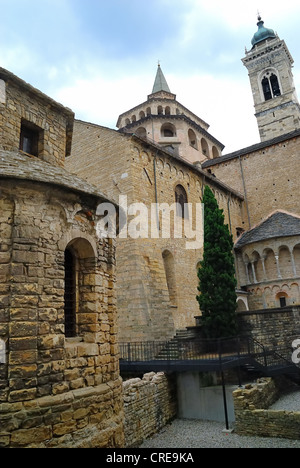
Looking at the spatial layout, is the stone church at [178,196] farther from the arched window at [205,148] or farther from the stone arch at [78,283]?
the stone arch at [78,283]

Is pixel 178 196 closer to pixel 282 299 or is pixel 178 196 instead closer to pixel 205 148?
pixel 282 299

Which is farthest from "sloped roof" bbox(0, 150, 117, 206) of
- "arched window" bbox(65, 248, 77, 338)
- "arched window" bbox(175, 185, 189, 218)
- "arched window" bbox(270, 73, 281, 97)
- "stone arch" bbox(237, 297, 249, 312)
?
"arched window" bbox(270, 73, 281, 97)

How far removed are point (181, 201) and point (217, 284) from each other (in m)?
6.20

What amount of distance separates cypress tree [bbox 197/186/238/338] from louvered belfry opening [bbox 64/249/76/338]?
31.8 feet

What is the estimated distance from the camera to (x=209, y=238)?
54.9 ft

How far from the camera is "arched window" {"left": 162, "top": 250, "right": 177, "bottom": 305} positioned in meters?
17.1

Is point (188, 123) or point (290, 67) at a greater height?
point (290, 67)

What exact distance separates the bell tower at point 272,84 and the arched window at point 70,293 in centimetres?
3989

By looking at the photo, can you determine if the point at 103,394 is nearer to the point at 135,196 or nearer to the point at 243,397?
the point at 243,397

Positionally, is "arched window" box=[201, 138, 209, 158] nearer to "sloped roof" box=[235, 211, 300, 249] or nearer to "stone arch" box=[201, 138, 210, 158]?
"stone arch" box=[201, 138, 210, 158]

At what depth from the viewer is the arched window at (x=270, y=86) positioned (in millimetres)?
44031

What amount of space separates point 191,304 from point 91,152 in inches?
392

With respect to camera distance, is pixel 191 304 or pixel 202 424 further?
pixel 191 304

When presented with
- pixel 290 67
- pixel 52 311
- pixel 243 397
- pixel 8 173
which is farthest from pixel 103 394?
pixel 290 67
